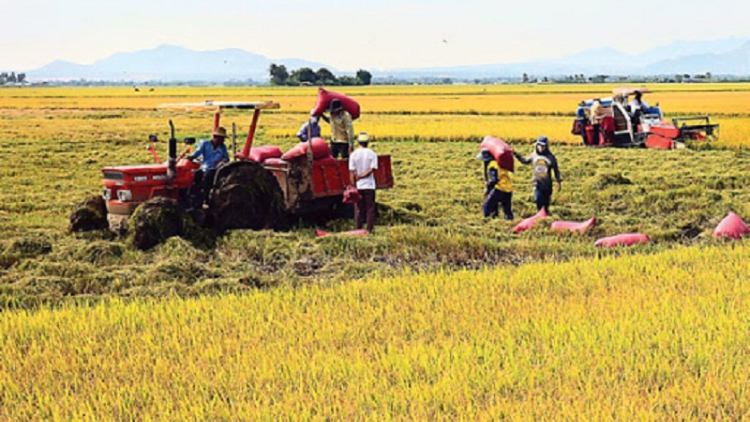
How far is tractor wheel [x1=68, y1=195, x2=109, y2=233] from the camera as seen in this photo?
10.6 metres

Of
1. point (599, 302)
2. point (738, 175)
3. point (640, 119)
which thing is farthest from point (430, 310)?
point (640, 119)

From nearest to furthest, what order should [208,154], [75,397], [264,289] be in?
1. [75,397]
2. [264,289]
3. [208,154]

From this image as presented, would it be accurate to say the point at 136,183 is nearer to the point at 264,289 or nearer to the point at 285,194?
the point at 285,194

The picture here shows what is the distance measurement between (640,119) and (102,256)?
18297 millimetres

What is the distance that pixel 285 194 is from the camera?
35.4 feet

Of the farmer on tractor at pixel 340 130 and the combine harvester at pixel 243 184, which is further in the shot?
the farmer on tractor at pixel 340 130

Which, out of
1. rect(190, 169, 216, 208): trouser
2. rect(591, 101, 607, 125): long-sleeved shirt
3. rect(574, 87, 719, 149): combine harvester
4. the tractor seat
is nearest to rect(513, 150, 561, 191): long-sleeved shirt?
rect(190, 169, 216, 208): trouser

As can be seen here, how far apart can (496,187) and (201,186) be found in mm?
4226

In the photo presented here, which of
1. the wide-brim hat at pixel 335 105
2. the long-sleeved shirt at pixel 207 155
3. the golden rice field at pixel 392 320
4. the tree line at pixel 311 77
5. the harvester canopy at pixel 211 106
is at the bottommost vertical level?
the golden rice field at pixel 392 320

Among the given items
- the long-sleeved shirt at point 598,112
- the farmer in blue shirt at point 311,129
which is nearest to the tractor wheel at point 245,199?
the farmer in blue shirt at point 311,129

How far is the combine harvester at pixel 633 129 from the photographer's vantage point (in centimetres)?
2322

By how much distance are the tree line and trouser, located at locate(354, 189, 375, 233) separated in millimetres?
101313

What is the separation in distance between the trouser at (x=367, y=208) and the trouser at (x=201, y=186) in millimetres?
1924

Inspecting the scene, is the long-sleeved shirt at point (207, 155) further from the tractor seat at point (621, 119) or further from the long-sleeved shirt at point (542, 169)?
the tractor seat at point (621, 119)
